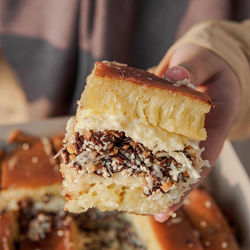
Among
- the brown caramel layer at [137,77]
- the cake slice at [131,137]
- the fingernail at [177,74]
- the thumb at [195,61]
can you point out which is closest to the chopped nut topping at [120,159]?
the cake slice at [131,137]

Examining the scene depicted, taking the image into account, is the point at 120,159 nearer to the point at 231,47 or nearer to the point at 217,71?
the point at 217,71

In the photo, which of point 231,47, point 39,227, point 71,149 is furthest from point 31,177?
point 231,47

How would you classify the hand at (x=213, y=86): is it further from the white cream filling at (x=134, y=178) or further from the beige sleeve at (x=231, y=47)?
the white cream filling at (x=134, y=178)

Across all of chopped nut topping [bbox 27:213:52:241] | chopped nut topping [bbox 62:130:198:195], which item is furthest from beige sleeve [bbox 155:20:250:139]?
chopped nut topping [bbox 27:213:52:241]

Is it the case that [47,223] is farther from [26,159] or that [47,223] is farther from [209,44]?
[209,44]

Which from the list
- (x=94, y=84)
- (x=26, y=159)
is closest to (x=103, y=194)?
(x=94, y=84)

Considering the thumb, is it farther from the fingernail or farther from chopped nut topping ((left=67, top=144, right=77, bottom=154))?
chopped nut topping ((left=67, top=144, right=77, bottom=154))
